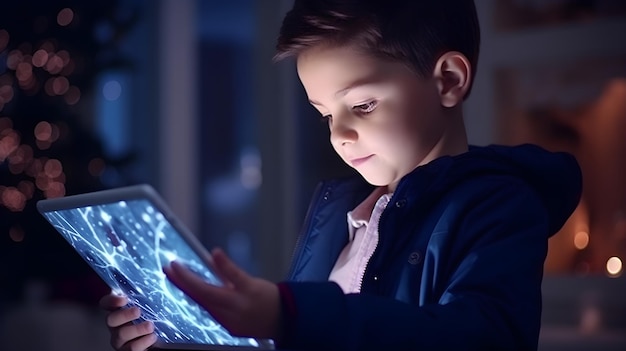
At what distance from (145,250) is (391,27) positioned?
357mm

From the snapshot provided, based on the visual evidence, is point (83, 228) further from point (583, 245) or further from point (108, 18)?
point (108, 18)

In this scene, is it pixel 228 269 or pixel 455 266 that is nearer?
pixel 228 269

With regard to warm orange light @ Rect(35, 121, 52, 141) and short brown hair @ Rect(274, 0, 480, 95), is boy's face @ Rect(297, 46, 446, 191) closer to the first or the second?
short brown hair @ Rect(274, 0, 480, 95)

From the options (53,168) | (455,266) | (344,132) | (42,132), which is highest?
(344,132)

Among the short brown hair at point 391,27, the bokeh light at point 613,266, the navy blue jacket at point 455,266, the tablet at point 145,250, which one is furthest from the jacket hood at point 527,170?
the bokeh light at point 613,266

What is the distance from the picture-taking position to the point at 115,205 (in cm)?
72

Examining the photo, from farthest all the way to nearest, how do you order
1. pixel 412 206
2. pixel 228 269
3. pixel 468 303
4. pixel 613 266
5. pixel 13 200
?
pixel 13 200 < pixel 613 266 < pixel 412 206 < pixel 468 303 < pixel 228 269

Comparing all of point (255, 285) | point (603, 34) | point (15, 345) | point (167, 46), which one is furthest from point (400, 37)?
point (167, 46)

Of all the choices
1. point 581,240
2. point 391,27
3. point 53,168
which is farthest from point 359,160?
point 53,168

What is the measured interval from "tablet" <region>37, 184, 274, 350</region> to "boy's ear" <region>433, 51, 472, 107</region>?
1.14ft

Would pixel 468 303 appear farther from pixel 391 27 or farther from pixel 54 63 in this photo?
pixel 54 63

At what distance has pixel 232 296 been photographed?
2.17 feet

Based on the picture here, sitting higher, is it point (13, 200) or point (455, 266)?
point (455, 266)

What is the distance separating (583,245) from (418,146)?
5.22 ft
